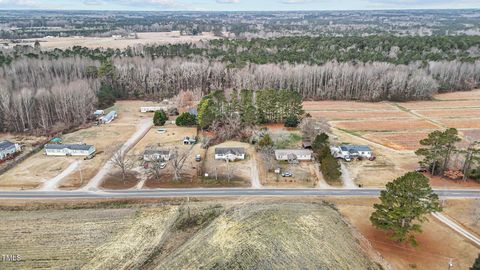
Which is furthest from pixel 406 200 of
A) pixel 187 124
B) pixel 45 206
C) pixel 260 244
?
pixel 187 124

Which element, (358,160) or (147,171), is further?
(358,160)

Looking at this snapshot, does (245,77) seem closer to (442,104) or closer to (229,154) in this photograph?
(229,154)

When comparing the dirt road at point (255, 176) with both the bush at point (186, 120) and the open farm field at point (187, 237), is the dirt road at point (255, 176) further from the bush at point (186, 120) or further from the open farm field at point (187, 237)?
the bush at point (186, 120)

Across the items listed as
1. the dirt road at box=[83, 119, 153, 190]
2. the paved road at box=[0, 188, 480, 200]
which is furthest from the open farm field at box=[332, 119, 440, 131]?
the dirt road at box=[83, 119, 153, 190]

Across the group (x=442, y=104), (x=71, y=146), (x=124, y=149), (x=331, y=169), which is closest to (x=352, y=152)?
(x=331, y=169)

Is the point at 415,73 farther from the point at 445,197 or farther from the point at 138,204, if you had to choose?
the point at 138,204

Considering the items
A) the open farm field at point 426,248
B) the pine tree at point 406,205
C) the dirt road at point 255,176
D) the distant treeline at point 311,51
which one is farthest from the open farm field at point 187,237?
the distant treeline at point 311,51
